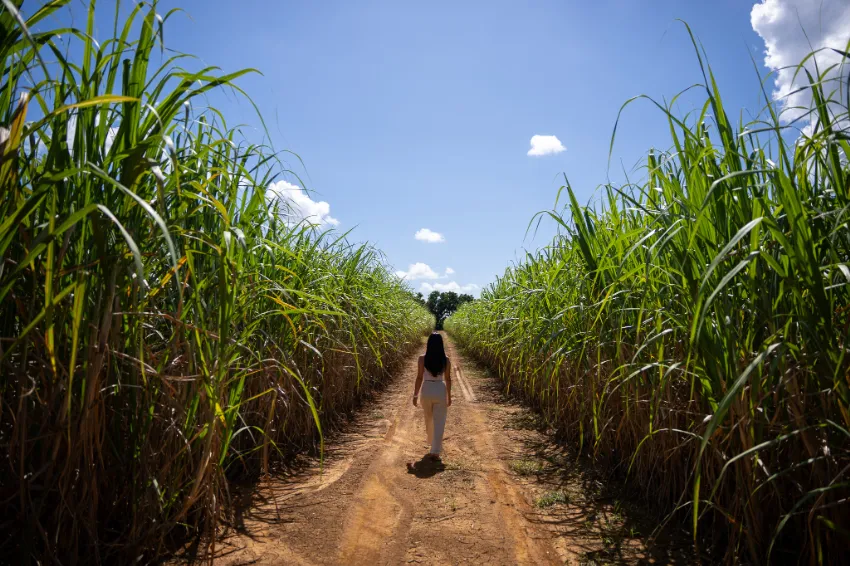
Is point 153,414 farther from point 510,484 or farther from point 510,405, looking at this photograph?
point 510,405

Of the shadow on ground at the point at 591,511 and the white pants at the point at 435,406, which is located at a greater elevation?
the white pants at the point at 435,406

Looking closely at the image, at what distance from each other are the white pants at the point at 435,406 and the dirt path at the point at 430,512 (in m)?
0.22

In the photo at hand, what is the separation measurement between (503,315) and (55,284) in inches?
263

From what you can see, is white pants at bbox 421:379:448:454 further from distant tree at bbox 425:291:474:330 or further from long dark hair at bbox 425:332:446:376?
distant tree at bbox 425:291:474:330

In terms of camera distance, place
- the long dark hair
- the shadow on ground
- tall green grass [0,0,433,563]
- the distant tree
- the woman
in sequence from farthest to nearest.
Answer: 1. the distant tree
2. the long dark hair
3. the woman
4. the shadow on ground
5. tall green grass [0,0,433,563]

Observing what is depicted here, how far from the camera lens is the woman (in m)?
4.47

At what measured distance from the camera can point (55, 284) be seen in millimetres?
1641

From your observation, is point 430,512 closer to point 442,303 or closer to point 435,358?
point 435,358

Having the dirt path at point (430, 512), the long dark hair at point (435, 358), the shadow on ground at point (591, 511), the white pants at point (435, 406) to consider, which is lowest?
the dirt path at point (430, 512)

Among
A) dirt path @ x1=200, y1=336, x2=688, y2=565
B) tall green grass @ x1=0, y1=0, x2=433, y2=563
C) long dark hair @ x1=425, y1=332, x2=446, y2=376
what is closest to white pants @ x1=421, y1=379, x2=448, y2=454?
long dark hair @ x1=425, y1=332, x2=446, y2=376

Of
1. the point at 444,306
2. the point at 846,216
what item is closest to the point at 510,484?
the point at 846,216

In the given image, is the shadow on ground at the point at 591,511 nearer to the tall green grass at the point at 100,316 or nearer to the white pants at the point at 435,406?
the white pants at the point at 435,406

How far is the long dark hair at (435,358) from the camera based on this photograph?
15.6ft

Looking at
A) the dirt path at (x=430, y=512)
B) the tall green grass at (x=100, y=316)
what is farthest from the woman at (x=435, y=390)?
the tall green grass at (x=100, y=316)
